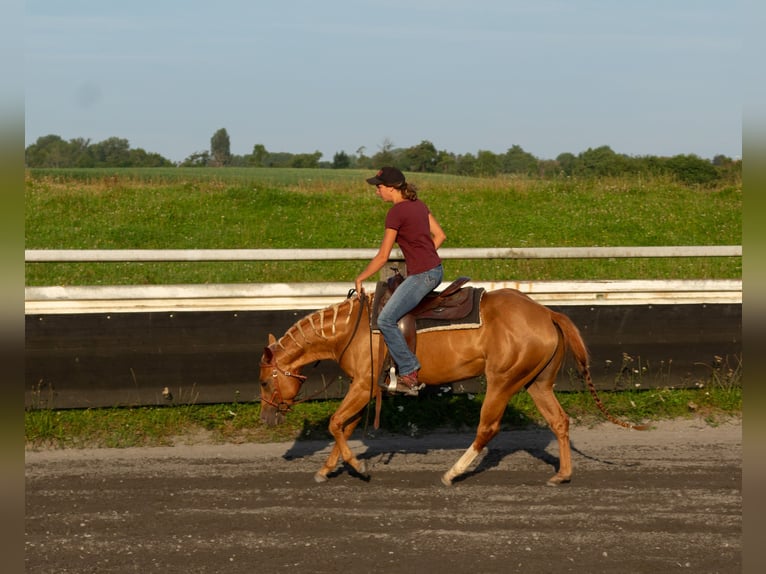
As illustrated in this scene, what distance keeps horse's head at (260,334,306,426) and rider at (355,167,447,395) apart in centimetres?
106

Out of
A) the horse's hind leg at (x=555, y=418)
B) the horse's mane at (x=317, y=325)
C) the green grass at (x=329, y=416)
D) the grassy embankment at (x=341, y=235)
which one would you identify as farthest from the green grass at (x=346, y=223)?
the horse's hind leg at (x=555, y=418)

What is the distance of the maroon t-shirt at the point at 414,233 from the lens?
8.23 metres

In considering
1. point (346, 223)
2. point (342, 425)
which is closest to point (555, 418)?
point (342, 425)

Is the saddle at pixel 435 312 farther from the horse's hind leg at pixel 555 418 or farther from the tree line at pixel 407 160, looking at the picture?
the tree line at pixel 407 160

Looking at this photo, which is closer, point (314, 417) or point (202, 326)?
point (202, 326)

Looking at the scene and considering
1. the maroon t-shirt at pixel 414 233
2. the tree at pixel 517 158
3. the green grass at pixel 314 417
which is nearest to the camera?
the maroon t-shirt at pixel 414 233

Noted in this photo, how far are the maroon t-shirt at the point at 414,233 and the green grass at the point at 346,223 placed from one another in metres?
7.39

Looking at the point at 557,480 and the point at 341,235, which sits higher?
the point at 341,235

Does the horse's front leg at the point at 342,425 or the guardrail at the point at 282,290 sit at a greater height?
the guardrail at the point at 282,290

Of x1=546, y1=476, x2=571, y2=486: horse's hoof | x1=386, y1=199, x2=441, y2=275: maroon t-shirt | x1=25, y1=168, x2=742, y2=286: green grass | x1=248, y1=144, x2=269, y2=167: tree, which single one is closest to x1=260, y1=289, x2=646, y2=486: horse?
x1=546, y1=476, x2=571, y2=486: horse's hoof

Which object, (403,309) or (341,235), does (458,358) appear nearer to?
(403,309)

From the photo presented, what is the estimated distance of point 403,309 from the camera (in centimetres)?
837

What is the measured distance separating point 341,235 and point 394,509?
13506mm
